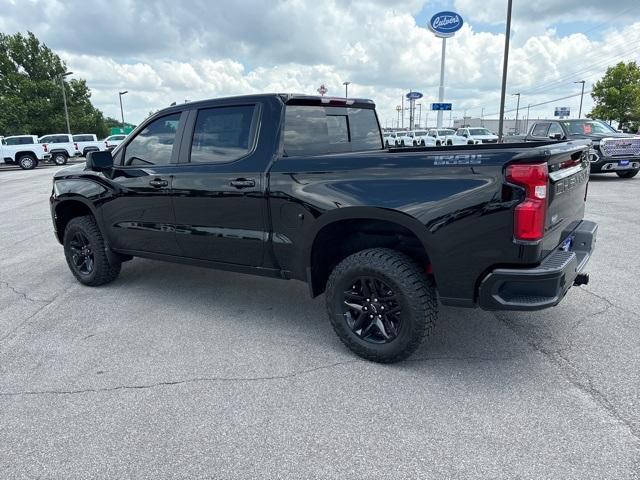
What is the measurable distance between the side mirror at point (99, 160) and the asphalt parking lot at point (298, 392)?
133 centimetres

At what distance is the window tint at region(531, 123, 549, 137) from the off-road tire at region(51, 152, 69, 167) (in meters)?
29.0

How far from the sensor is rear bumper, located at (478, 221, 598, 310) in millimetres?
2652

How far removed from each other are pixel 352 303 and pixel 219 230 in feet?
4.40

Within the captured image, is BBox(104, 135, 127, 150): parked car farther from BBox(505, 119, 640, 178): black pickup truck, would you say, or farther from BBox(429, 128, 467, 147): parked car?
BBox(505, 119, 640, 178): black pickup truck

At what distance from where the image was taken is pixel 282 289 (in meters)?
4.95

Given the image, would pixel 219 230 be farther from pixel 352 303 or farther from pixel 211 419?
pixel 211 419

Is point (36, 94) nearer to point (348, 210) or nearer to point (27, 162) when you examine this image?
point (27, 162)

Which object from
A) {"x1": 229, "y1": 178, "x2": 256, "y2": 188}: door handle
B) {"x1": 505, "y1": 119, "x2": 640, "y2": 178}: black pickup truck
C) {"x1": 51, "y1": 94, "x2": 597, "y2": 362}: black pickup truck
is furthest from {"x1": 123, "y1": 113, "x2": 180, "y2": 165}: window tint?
{"x1": 505, "y1": 119, "x2": 640, "y2": 178}: black pickup truck

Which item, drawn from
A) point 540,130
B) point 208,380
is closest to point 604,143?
point 540,130

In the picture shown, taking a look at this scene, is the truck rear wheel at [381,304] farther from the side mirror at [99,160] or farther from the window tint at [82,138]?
the window tint at [82,138]

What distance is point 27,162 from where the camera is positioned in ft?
90.8

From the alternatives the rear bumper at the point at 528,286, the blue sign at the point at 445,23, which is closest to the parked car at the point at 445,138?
the blue sign at the point at 445,23

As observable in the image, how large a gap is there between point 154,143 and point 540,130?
13.0 m

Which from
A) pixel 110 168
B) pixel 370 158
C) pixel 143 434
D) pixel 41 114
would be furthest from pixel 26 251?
pixel 41 114
